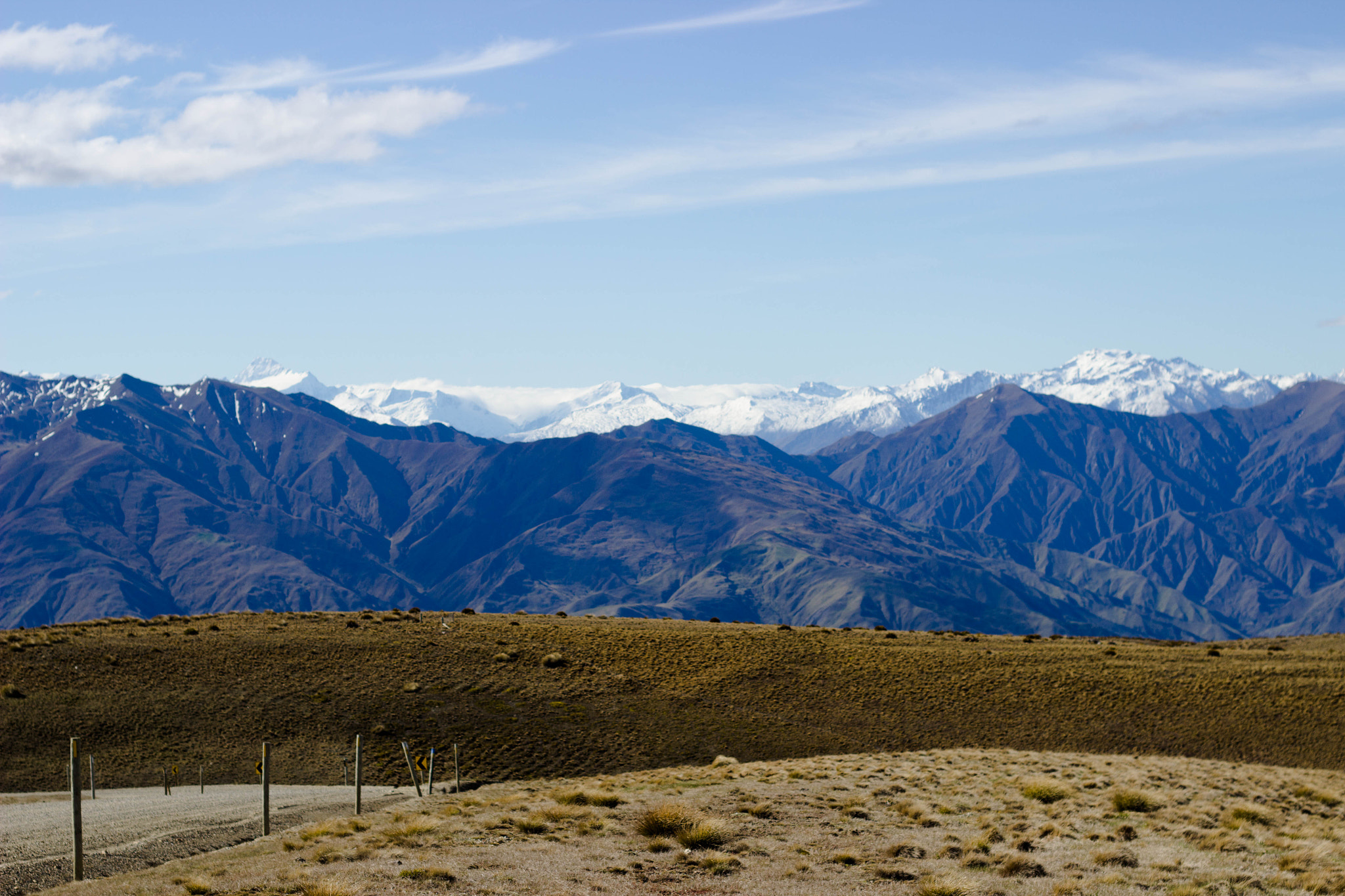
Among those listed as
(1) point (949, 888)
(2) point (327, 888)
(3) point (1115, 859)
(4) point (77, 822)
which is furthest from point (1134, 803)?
(4) point (77, 822)

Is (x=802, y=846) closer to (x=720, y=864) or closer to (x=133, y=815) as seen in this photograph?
(x=720, y=864)

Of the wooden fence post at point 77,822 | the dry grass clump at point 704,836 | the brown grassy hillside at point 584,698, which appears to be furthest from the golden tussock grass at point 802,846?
the brown grassy hillside at point 584,698

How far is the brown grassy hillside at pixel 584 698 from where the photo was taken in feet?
191

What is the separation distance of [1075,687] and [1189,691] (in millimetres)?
7103

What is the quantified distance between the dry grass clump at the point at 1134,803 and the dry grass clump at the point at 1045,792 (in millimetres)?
1556

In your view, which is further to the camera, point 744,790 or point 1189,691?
point 1189,691

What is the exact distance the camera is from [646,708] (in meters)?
66.1

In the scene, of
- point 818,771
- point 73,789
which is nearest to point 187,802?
point 73,789

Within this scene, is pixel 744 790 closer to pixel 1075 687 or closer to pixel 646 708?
pixel 646 708

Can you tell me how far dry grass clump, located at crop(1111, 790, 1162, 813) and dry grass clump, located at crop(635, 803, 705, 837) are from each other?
13.0 meters

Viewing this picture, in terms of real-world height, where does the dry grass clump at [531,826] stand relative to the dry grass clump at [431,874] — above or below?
below

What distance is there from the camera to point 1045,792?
3369 centimetres

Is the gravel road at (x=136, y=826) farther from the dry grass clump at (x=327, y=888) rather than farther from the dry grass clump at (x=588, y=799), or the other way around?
the dry grass clump at (x=588, y=799)

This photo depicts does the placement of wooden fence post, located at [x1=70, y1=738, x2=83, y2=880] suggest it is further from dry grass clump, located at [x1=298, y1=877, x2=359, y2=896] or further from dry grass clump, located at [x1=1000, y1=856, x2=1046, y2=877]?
dry grass clump, located at [x1=1000, y1=856, x2=1046, y2=877]
